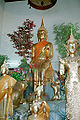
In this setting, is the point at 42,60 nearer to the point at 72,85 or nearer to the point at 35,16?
the point at 72,85

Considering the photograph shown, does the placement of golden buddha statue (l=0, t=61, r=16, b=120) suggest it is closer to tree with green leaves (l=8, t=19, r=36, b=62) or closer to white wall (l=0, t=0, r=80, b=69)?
tree with green leaves (l=8, t=19, r=36, b=62)

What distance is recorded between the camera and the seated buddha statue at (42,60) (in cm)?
362

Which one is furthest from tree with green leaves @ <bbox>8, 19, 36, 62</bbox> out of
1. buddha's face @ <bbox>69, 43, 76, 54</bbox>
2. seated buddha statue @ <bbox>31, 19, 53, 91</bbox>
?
buddha's face @ <bbox>69, 43, 76, 54</bbox>

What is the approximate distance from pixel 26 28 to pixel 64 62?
2.57 m

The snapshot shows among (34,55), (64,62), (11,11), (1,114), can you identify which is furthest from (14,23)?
(1,114)

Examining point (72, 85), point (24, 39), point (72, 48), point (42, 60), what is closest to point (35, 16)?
point (24, 39)

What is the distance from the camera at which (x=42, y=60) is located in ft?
12.7

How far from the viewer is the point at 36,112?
246cm

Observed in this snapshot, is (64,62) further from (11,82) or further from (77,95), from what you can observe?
(11,82)

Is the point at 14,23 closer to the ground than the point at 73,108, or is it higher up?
higher up

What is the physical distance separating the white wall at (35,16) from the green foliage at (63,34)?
24cm

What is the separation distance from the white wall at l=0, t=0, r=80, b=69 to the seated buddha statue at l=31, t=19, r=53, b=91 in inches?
55.9

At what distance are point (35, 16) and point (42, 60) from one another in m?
2.49

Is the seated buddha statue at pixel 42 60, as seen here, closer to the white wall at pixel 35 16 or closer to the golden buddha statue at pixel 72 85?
the golden buddha statue at pixel 72 85
